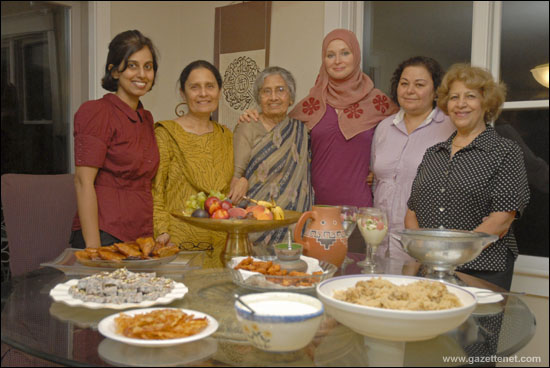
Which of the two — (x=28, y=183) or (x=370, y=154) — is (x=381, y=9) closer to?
(x=370, y=154)

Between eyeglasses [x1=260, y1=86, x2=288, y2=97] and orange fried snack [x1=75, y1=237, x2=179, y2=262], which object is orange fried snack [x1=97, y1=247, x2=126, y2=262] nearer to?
orange fried snack [x1=75, y1=237, x2=179, y2=262]

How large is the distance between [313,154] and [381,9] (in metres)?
1.22

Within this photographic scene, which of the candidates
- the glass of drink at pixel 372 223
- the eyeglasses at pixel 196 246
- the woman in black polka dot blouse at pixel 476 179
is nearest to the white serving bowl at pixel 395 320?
the glass of drink at pixel 372 223

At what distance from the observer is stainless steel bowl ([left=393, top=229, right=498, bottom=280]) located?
116 centimetres

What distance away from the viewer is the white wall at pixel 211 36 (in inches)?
113

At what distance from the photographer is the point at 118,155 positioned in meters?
1.86

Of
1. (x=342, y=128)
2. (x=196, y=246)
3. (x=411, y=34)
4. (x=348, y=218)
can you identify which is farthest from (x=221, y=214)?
(x=411, y=34)

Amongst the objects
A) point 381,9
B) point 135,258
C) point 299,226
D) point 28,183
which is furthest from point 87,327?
point 381,9

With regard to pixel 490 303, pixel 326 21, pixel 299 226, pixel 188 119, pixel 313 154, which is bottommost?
pixel 490 303

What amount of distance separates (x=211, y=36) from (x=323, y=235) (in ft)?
5.97

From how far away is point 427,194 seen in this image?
6.07 feet

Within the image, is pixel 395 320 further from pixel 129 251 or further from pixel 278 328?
pixel 129 251

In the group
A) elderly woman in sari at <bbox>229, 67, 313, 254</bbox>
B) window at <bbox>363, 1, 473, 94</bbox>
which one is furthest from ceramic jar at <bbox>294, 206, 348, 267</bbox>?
window at <bbox>363, 1, 473, 94</bbox>

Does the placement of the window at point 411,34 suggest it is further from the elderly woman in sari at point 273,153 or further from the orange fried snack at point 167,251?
the orange fried snack at point 167,251
